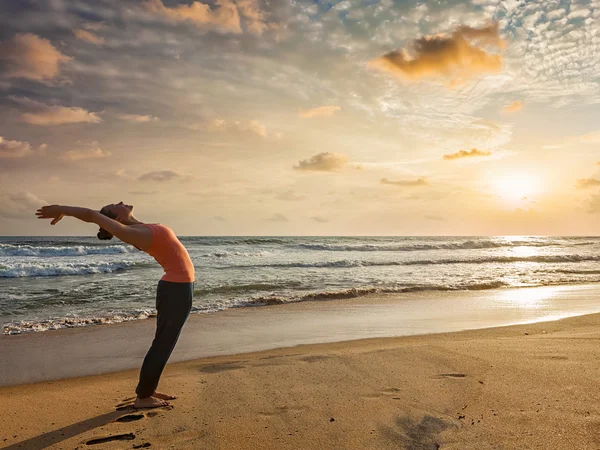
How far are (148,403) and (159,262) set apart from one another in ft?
4.32

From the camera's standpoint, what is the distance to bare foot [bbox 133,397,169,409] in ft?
12.8

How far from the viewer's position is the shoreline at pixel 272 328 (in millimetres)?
6426

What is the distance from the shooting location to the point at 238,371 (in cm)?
513

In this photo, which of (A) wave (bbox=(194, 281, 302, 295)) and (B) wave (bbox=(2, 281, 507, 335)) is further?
(A) wave (bbox=(194, 281, 302, 295))

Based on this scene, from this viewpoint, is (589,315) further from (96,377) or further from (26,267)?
(26,267)

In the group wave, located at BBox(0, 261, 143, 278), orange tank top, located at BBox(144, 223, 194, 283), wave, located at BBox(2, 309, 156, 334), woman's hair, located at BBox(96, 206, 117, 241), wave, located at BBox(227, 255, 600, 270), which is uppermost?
woman's hair, located at BBox(96, 206, 117, 241)

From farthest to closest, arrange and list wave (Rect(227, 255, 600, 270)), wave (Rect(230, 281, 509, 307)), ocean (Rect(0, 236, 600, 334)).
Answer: wave (Rect(227, 255, 600, 270)) < wave (Rect(230, 281, 509, 307)) < ocean (Rect(0, 236, 600, 334))

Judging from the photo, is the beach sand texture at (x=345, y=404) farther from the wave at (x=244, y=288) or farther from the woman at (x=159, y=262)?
the wave at (x=244, y=288)

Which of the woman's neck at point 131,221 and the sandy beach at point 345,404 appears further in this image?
the woman's neck at point 131,221

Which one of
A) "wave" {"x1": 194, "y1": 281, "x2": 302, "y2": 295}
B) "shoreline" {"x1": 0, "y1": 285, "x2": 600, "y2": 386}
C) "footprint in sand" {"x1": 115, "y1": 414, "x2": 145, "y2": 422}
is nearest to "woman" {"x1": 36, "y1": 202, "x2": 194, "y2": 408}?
"footprint in sand" {"x1": 115, "y1": 414, "x2": 145, "y2": 422}

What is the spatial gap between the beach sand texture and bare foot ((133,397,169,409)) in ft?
0.31

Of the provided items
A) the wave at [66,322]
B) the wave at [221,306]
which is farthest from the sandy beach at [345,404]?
the wave at [221,306]

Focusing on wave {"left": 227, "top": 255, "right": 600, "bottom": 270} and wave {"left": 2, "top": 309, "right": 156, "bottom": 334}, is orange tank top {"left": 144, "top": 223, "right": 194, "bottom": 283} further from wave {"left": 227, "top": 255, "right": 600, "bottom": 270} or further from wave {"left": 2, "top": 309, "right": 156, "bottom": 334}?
wave {"left": 227, "top": 255, "right": 600, "bottom": 270}

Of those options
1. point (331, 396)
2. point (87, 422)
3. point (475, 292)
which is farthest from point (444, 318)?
point (87, 422)
